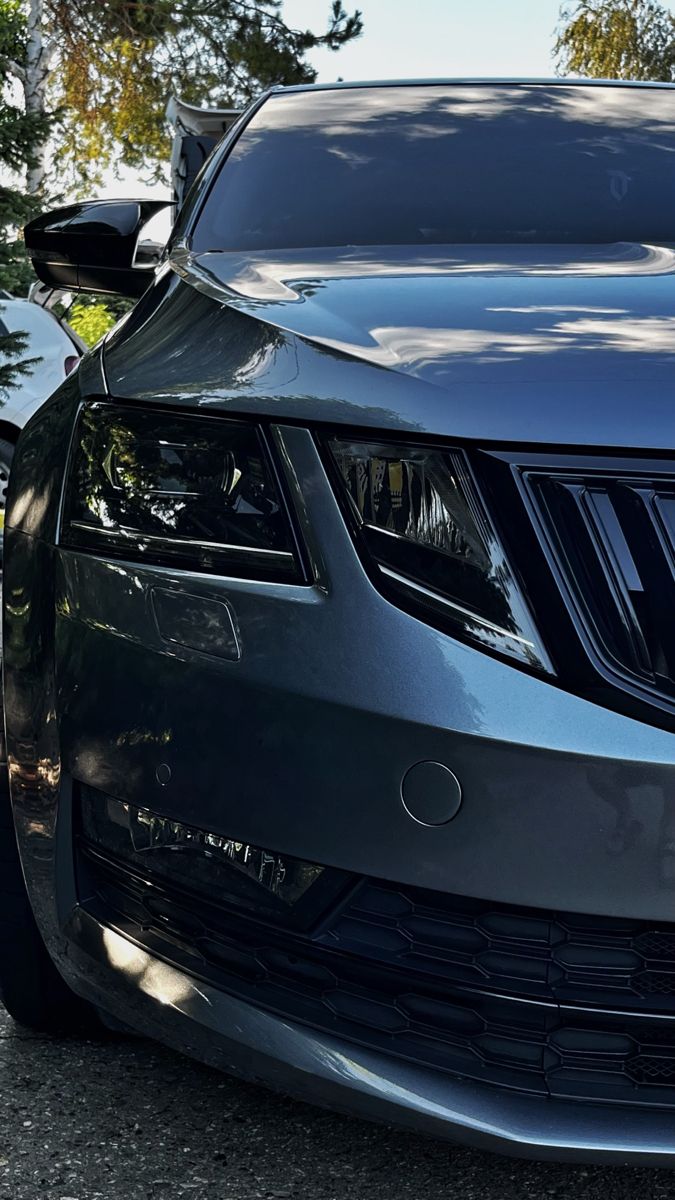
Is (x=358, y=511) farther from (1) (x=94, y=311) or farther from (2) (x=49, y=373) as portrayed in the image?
(1) (x=94, y=311)

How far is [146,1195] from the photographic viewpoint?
1.87m

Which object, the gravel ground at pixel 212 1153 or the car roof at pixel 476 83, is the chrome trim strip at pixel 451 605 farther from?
the car roof at pixel 476 83

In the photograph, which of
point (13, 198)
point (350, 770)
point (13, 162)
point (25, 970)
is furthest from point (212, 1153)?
point (13, 198)

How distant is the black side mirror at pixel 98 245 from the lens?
2.97m

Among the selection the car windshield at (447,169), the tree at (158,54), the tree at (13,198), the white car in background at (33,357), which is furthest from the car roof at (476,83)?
the tree at (158,54)

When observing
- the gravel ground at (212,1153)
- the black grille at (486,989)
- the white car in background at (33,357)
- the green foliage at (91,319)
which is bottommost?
the green foliage at (91,319)

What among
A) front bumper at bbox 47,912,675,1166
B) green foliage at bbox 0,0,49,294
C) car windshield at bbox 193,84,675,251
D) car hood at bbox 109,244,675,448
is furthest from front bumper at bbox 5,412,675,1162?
green foliage at bbox 0,0,49,294

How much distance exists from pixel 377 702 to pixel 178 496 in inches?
16.9

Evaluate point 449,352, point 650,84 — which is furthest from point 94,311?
point 449,352

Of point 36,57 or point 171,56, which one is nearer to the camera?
point 36,57

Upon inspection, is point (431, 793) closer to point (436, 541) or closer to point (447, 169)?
point (436, 541)

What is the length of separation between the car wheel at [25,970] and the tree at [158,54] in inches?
916

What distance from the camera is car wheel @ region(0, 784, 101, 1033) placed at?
7.09 ft

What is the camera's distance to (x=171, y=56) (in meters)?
27.2
